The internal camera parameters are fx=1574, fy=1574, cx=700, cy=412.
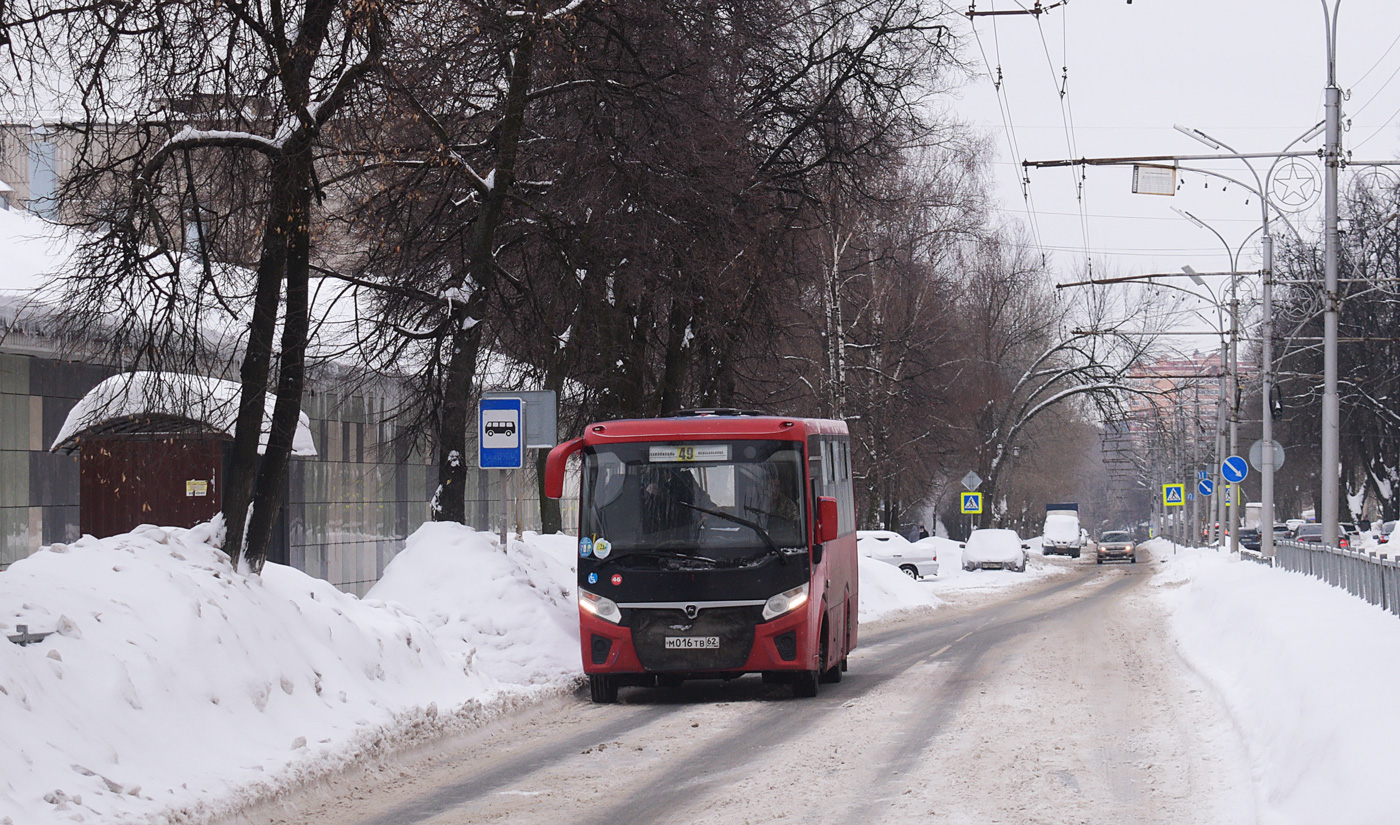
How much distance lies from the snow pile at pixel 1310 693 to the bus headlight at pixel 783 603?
3905mm

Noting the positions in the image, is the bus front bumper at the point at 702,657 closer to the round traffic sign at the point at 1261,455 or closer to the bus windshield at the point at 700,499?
the bus windshield at the point at 700,499

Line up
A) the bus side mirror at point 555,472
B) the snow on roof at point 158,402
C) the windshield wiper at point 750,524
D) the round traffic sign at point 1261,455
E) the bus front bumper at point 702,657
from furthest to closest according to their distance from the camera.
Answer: the round traffic sign at point 1261,455 < the windshield wiper at point 750,524 < the bus front bumper at point 702,657 < the bus side mirror at point 555,472 < the snow on roof at point 158,402

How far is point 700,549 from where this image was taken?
15016mm

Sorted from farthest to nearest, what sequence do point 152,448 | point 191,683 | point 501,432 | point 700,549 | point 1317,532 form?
point 1317,532 < point 152,448 < point 501,432 < point 700,549 < point 191,683

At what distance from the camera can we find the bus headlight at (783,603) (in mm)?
14828

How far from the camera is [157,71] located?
1230cm

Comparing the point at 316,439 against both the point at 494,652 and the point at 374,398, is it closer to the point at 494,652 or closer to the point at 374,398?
the point at 374,398

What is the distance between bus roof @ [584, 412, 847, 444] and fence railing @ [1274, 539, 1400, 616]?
6.05m

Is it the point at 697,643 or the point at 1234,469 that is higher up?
the point at 1234,469

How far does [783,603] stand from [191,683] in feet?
20.9

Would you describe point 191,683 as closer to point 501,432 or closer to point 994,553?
point 501,432

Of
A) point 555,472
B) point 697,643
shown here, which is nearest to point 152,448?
point 555,472

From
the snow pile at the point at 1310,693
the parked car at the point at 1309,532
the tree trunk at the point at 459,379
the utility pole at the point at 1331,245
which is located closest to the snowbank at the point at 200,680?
the tree trunk at the point at 459,379

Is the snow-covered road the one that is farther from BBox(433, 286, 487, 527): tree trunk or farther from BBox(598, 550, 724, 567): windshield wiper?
BBox(433, 286, 487, 527): tree trunk
